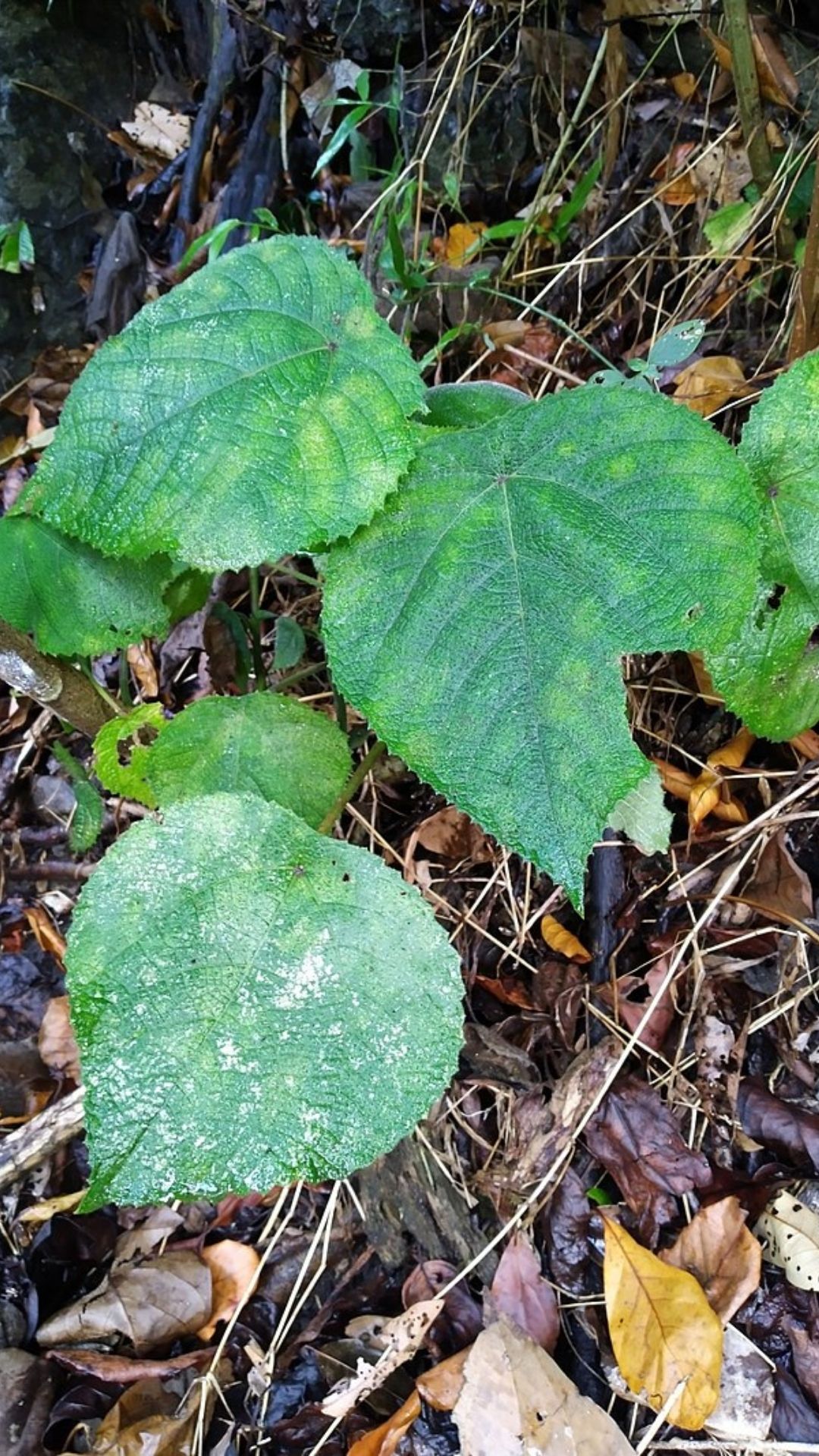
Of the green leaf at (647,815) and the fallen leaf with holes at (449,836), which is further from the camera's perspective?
the fallen leaf with holes at (449,836)

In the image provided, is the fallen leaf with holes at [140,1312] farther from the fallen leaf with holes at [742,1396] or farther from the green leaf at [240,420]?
the green leaf at [240,420]

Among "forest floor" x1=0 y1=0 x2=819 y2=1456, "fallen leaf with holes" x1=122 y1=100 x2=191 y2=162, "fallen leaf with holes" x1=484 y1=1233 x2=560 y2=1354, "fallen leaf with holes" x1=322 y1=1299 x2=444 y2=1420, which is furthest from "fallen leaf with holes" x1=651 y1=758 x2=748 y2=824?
"fallen leaf with holes" x1=122 y1=100 x2=191 y2=162

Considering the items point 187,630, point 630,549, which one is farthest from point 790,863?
point 187,630

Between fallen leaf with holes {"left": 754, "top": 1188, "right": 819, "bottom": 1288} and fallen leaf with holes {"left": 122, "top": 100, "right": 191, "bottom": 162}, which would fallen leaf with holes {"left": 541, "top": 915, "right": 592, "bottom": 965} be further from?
fallen leaf with holes {"left": 122, "top": 100, "right": 191, "bottom": 162}

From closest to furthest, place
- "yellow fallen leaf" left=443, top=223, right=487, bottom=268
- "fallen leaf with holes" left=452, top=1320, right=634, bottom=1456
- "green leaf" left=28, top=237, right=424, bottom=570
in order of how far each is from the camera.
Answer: "green leaf" left=28, top=237, right=424, bottom=570 < "fallen leaf with holes" left=452, top=1320, right=634, bottom=1456 < "yellow fallen leaf" left=443, top=223, right=487, bottom=268

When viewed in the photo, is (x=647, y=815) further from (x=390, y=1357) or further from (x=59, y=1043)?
(x=59, y=1043)

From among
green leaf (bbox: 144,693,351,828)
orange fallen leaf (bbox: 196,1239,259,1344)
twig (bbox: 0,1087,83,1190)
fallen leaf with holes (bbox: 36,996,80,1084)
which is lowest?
orange fallen leaf (bbox: 196,1239,259,1344)

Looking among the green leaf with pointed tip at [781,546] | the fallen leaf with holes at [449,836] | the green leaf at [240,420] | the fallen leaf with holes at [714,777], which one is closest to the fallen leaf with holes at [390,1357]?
the fallen leaf with holes at [449,836]
